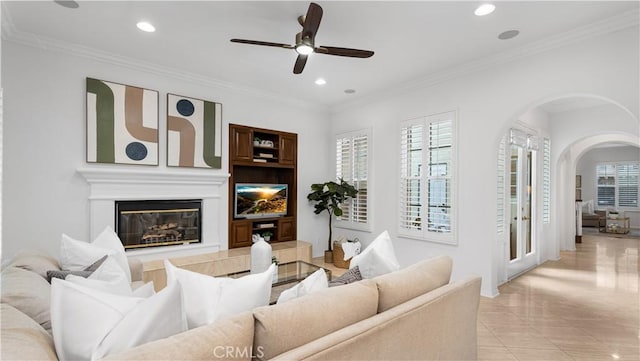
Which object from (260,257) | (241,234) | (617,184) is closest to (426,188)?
(260,257)

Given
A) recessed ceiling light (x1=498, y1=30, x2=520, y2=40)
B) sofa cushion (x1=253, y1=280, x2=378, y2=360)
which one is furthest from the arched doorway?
sofa cushion (x1=253, y1=280, x2=378, y2=360)

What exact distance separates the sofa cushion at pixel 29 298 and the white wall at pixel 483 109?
4078 mm

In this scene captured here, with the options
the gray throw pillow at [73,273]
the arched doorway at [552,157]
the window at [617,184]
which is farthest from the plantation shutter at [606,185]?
the gray throw pillow at [73,273]

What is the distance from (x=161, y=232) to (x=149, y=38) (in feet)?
8.04

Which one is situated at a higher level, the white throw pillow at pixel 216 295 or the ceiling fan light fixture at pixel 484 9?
the ceiling fan light fixture at pixel 484 9

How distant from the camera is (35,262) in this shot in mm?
2109

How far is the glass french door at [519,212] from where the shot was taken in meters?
4.77

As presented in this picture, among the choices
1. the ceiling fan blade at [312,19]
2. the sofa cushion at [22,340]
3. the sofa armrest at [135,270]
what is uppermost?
the ceiling fan blade at [312,19]

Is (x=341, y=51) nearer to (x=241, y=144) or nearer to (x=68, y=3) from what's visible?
(x=68, y=3)

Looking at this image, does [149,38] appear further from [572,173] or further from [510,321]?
[572,173]

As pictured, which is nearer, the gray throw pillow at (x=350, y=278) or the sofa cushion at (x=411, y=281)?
the sofa cushion at (x=411, y=281)

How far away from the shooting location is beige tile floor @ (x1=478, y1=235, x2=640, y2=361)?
2.64 metres

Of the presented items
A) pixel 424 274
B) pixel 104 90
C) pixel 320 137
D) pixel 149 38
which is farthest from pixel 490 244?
pixel 104 90

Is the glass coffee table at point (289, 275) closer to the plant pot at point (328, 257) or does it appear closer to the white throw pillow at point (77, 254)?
the white throw pillow at point (77, 254)
